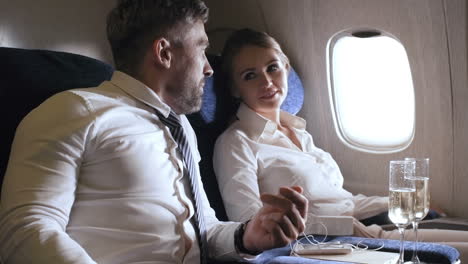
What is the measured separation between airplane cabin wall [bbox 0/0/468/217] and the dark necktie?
0.74 metres

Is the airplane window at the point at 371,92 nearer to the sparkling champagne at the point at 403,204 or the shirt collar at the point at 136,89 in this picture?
the sparkling champagne at the point at 403,204

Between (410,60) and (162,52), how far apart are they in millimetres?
Answer: 1526

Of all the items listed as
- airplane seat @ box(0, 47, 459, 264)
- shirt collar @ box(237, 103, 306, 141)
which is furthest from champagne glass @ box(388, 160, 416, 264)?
shirt collar @ box(237, 103, 306, 141)

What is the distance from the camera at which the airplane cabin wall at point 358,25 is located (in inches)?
96.6

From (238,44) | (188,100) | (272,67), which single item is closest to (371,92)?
(272,67)

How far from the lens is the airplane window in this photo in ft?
10.4

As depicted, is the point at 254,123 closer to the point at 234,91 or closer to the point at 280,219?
the point at 234,91

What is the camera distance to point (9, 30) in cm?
218

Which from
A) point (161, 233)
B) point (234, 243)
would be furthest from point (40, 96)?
point (234, 243)

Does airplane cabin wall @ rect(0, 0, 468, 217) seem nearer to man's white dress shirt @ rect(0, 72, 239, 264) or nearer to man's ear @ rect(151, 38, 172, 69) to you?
man's ear @ rect(151, 38, 172, 69)

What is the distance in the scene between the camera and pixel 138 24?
182 centimetres

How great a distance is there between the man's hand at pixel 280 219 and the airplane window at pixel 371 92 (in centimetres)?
159

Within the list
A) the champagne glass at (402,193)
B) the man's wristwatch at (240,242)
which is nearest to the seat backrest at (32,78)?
the man's wristwatch at (240,242)

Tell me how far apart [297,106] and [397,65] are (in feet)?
1.79
